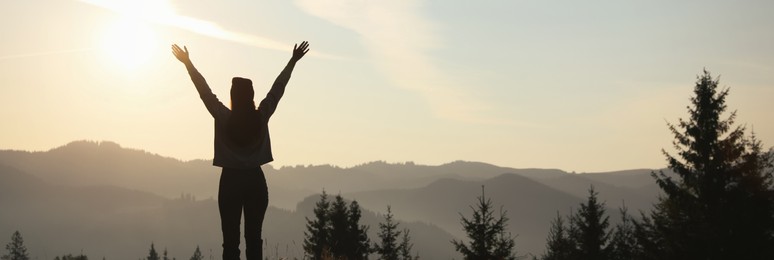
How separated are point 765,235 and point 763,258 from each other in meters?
0.97

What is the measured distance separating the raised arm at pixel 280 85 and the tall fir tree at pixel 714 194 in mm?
19765

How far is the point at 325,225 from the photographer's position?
62.0 meters

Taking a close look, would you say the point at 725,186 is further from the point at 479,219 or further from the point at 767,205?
the point at 479,219

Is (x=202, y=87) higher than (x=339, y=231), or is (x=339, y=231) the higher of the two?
(x=202, y=87)

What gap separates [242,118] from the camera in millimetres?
6527

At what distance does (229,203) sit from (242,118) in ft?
2.35

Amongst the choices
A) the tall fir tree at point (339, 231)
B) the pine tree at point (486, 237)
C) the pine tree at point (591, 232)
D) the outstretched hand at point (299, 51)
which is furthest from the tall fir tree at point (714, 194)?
the tall fir tree at point (339, 231)

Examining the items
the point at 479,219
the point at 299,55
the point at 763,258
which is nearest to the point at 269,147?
the point at 299,55

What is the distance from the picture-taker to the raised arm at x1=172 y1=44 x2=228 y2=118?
6551 millimetres

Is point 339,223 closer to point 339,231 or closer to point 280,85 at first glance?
point 339,231

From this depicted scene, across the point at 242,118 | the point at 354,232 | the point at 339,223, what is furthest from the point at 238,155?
the point at 354,232

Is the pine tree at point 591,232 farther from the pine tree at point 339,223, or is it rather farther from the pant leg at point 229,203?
the pant leg at point 229,203

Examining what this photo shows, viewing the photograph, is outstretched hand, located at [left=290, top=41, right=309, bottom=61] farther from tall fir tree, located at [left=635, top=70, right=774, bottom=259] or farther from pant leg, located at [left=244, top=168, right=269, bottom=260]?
tall fir tree, located at [left=635, top=70, right=774, bottom=259]

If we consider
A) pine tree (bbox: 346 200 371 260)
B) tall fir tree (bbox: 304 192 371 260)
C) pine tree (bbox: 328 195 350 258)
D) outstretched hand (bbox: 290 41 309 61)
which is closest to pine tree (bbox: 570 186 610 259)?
tall fir tree (bbox: 304 192 371 260)
